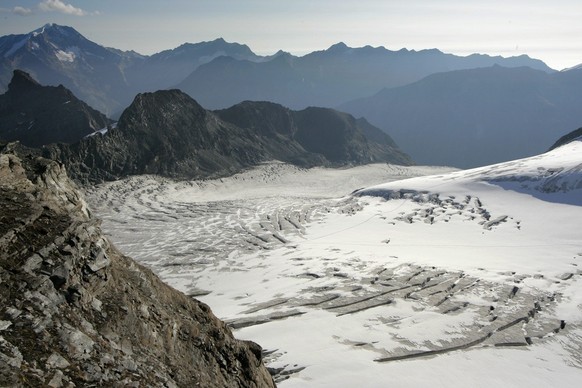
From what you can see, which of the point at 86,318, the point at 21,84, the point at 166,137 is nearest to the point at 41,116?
the point at 21,84

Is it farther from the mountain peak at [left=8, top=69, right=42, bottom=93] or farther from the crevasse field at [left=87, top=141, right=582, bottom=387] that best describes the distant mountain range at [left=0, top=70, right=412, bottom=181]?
the crevasse field at [left=87, top=141, right=582, bottom=387]

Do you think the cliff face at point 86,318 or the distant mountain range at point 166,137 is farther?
the distant mountain range at point 166,137

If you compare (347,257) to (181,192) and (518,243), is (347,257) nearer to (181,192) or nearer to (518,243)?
(518,243)

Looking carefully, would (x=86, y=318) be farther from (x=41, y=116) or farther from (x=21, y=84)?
(x=21, y=84)

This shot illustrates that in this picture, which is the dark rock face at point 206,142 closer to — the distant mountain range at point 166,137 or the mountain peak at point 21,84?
the distant mountain range at point 166,137

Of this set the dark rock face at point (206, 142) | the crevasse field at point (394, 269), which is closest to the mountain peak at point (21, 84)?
the dark rock face at point (206, 142)

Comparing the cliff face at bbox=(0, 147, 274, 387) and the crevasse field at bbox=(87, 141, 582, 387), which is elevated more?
the cliff face at bbox=(0, 147, 274, 387)

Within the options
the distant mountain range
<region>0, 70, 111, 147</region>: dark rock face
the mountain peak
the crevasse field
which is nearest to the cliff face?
the crevasse field
